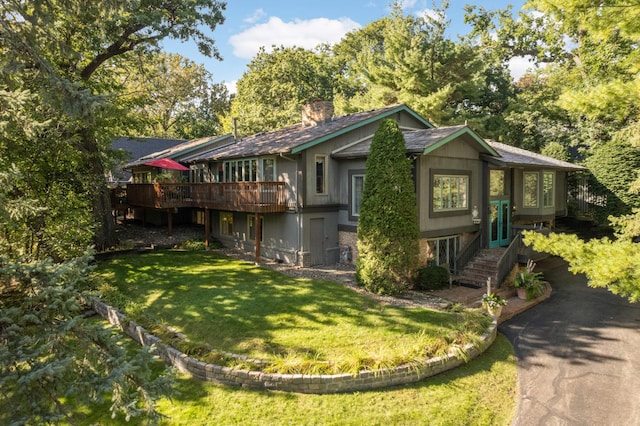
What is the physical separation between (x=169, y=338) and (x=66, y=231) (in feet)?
25.3

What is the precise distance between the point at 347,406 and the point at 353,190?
1097cm

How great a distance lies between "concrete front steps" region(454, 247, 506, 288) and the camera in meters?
15.5

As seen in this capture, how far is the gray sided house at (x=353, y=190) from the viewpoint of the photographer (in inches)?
640

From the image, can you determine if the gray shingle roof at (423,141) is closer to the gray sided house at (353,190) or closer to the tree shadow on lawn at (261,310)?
the gray sided house at (353,190)

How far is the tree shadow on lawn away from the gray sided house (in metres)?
3.06

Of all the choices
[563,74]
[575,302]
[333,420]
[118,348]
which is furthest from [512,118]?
[118,348]

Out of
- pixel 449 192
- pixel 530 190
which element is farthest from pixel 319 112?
pixel 530 190

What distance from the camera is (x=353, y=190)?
17531mm

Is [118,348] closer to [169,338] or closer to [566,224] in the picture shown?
[169,338]

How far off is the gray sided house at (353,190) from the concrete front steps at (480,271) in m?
0.52

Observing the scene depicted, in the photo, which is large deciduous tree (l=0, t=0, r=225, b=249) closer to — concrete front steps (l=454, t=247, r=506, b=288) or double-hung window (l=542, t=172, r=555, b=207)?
concrete front steps (l=454, t=247, r=506, b=288)

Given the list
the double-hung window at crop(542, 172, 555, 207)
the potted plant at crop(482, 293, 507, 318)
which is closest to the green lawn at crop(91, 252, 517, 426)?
the potted plant at crop(482, 293, 507, 318)

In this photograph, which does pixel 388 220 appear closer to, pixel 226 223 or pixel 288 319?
pixel 288 319

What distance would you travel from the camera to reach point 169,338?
9.80 metres
